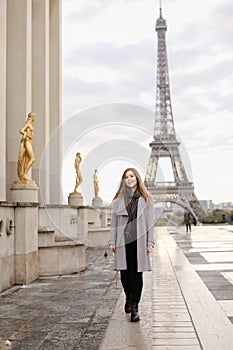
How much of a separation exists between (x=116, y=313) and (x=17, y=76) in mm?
13305

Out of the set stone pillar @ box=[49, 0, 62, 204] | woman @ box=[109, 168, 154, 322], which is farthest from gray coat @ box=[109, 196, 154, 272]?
stone pillar @ box=[49, 0, 62, 204]

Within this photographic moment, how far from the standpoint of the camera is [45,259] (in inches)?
482

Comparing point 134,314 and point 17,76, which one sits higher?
point 17,76

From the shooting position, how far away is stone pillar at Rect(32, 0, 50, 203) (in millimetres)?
22031

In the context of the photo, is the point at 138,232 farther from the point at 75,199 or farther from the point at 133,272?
the point at 75,199

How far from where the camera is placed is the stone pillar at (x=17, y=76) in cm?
1897

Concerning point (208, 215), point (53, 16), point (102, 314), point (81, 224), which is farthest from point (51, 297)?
point (208, 215)

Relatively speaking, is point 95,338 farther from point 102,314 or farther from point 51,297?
point 51,297

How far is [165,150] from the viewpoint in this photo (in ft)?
243

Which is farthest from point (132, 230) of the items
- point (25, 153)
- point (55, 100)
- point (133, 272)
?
point (55, 100)

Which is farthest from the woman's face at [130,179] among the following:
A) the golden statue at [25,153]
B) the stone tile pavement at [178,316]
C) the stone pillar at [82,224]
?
the stone pillar at [82,224]

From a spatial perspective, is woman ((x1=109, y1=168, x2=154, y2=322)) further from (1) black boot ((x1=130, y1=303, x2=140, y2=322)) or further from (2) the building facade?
(2) the building facade

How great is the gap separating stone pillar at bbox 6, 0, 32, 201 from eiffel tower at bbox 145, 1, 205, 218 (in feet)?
124

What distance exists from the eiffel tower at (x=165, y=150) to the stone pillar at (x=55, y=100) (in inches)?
1226
